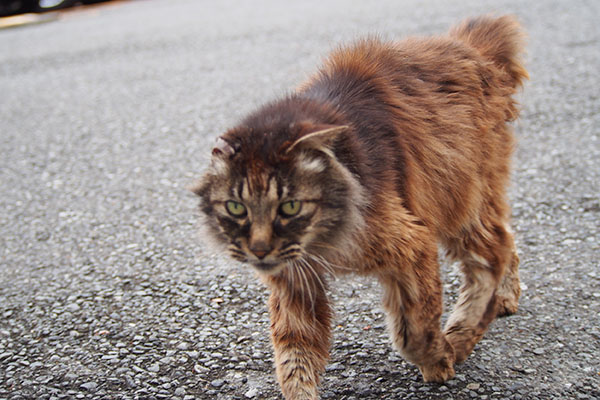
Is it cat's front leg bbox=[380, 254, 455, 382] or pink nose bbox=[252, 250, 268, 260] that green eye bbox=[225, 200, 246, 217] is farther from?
cat's front leg bbox=[380, 254, 455, 382]

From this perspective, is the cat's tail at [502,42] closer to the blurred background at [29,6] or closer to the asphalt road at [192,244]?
the asphalt road at [192,244]

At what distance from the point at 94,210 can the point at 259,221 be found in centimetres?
308

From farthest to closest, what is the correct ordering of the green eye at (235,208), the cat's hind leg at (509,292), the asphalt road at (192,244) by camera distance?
1. the cat's hind leg at (509,292)
2. the asphalt road at (192,244)
3. the green eye at (235,208)

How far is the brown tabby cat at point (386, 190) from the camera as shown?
244cm

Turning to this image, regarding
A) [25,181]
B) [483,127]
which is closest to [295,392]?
[483,127]

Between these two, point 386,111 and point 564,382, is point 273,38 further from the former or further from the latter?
point 564,382

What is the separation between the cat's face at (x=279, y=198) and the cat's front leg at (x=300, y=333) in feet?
0.95

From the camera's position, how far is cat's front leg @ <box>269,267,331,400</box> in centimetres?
274

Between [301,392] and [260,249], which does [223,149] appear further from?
[301,392]

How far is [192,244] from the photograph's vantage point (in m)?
4.42

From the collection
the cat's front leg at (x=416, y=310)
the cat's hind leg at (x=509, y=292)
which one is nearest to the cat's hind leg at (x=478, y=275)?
the cat's hind leg at (x=509, y=292)

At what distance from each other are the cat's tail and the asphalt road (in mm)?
983

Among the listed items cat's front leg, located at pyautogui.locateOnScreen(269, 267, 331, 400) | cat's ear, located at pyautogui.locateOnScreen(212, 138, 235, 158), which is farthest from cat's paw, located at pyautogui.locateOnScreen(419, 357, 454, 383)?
cat's ear, located at pyautogui.locateOnScreen(212, 138, 235, 158)

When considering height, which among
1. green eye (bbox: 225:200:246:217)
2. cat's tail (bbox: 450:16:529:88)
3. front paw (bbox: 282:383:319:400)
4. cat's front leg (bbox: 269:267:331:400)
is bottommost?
front paw (bbox: 282:383:319:400)
